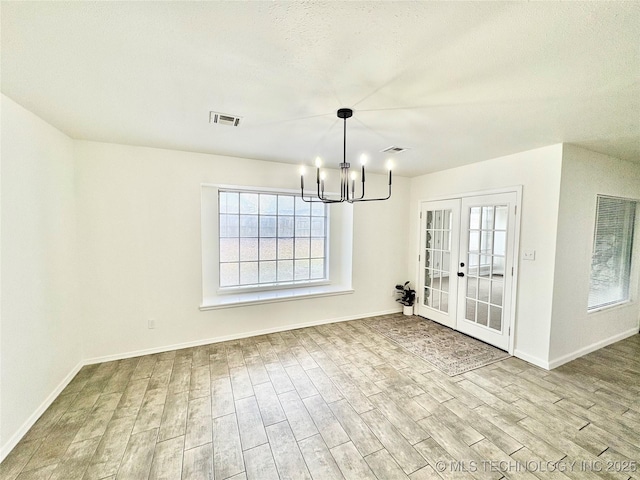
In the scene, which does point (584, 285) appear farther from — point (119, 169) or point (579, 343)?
point (119, 169)

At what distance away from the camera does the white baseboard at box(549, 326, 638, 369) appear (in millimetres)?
2987

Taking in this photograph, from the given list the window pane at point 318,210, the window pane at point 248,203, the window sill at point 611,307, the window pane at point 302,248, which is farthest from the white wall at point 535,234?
the window pane at point 248,203

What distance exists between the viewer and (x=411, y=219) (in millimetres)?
4805

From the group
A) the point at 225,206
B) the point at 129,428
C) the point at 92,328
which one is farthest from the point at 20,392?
the point at 225,206

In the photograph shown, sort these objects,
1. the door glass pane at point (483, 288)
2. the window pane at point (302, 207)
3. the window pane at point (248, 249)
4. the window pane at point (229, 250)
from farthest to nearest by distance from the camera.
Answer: the window pane at point (302, 207) < the window pane at point (248, 249) < the window pane at point (229, 250) < the door glass pane at point (483, 288)

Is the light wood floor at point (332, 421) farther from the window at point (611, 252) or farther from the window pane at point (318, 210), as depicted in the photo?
the window pane at point (318, 210)

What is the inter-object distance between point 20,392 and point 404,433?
9.51 ft

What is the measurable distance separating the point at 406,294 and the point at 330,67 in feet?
13.2

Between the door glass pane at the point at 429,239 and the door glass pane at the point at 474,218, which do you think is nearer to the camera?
the door glass pane at the point at 474,218

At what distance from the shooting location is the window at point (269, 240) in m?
3.83

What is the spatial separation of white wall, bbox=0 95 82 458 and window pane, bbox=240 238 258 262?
1862mm

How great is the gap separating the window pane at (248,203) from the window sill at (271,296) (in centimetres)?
125

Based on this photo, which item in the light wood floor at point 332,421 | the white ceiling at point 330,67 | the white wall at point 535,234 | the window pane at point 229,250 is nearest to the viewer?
the white ceiling at point 330,67

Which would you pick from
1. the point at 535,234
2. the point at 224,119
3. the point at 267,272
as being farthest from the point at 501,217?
the point at 224,119
